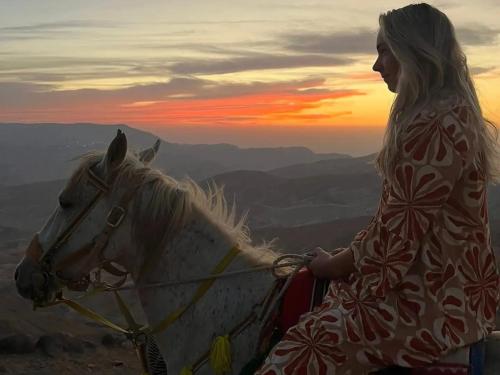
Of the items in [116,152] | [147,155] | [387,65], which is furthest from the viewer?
[147,155]

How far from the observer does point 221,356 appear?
10.9 feet

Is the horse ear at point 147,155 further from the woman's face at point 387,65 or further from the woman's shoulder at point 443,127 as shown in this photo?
the woman's shoulder at point 443,127

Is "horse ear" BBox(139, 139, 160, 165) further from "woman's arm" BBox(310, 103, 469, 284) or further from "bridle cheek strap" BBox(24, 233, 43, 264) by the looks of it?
"woman's arm" BBox(310, 103, 469, 284)

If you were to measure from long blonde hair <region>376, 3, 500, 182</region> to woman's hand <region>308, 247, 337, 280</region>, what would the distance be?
0.65m

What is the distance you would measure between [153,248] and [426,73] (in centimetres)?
182

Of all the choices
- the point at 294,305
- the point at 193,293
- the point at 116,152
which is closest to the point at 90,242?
the point at 116,152

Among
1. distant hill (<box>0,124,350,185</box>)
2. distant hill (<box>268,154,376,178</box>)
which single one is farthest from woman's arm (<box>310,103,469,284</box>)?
distant hill (<box>0,124,350,185</box>)

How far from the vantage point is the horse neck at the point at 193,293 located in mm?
3498

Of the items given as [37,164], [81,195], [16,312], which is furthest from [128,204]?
[37,164]

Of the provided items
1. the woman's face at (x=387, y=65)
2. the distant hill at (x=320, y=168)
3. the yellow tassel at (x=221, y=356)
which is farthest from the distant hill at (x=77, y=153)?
the woman's face at (x=387, y=65)

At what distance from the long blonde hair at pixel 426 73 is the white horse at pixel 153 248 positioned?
4.03 ft

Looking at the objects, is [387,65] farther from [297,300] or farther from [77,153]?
[77,153]

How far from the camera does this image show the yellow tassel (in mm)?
3322

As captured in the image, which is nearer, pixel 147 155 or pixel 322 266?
pixel 322 266
